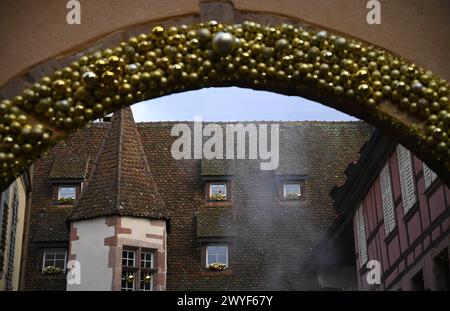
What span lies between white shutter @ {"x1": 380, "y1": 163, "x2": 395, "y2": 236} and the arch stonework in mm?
8178

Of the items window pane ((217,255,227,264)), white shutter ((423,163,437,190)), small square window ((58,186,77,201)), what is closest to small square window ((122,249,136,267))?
window pane ((217,255,227,264))

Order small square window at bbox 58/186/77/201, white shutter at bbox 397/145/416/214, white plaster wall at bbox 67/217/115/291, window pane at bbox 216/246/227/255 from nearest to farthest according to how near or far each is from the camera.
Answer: white shutter at bbox 397/145/416/214 → white plaster wall at bbox 67/217/115/291 → window pane at bbox 216/246/227/255 → small square window at bbox 58/186/77/201

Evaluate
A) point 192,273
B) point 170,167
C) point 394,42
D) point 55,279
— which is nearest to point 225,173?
point 170,167

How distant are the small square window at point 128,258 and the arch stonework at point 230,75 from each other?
11388 millimetres

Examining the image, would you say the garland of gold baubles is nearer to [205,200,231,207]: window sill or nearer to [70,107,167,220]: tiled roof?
[70,107,167,220]: tiled roof

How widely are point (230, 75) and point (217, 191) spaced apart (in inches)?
554

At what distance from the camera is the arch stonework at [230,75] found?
15.5 feet

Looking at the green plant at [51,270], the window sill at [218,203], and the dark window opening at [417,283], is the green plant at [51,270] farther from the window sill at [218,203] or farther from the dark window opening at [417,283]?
the dark window opening at [417,283]

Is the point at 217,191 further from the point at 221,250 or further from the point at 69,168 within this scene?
the point at 69,168

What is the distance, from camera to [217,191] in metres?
18.9

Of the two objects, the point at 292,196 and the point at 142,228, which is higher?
the point at 292,196

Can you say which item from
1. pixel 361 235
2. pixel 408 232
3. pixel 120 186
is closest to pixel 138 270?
pixel 120 186

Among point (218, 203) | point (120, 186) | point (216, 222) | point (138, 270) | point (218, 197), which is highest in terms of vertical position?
point (218, 197)

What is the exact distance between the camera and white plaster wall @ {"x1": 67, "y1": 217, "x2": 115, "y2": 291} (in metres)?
15.6
